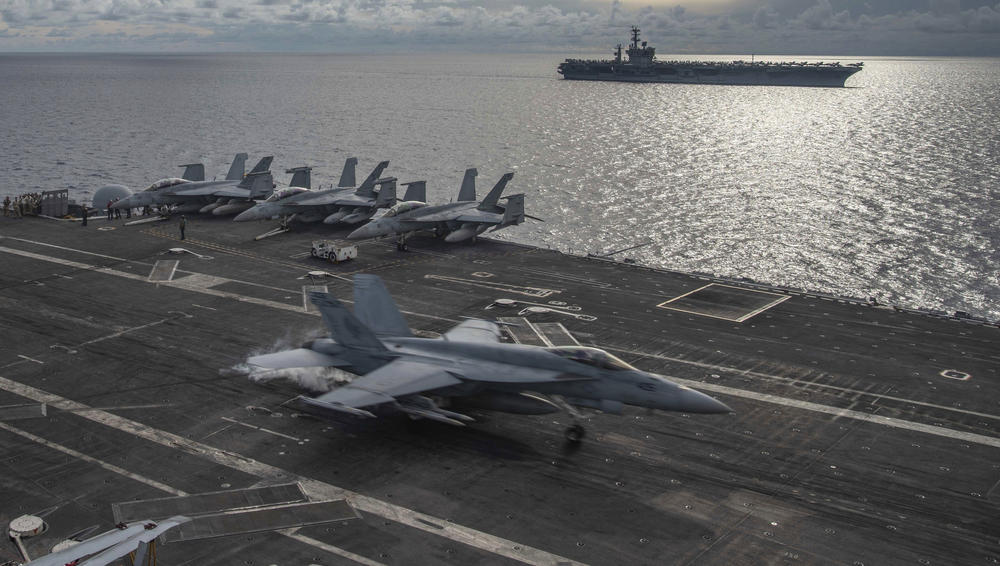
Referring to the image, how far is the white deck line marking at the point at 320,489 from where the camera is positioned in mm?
20531

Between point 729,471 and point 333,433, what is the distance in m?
13.2

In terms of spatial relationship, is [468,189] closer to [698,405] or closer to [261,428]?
[261,428]

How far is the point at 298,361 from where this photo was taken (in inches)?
1132

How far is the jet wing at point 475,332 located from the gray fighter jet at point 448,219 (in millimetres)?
24574

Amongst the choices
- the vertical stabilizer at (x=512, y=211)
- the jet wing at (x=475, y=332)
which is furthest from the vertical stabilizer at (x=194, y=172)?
the jet wing at (x=475, y=332)

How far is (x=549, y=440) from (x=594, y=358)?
334 centimetres

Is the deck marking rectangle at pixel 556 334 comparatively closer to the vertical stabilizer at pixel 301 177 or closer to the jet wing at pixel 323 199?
the jet wing at pixel 323 199

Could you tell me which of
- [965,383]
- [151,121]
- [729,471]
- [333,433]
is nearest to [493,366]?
[333,433]

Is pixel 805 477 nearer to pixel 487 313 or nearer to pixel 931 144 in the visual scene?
pixel 487 313

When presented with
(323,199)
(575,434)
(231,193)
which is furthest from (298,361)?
(231,193)

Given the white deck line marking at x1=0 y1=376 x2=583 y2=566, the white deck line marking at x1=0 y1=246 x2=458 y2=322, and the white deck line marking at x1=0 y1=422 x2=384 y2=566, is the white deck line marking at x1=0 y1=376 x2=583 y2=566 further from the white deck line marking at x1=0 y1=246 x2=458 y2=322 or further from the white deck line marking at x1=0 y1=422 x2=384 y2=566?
the white deck line marking at x1=0 y1=246 x2=458 y2=322

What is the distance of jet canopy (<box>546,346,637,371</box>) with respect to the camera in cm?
2566

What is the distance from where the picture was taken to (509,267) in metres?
51.6

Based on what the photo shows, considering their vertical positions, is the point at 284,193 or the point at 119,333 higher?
the point at 284,193
